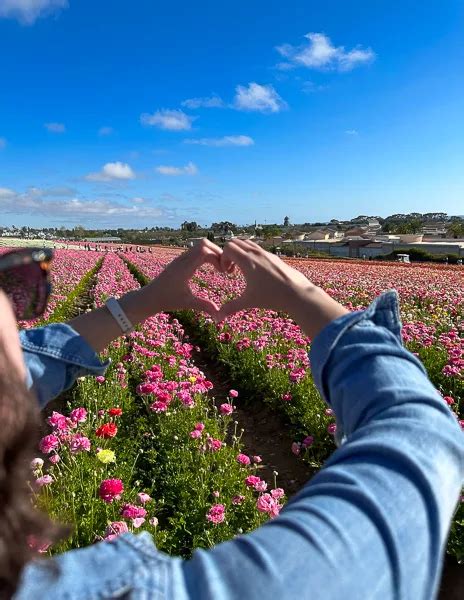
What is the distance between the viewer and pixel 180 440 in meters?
4.33

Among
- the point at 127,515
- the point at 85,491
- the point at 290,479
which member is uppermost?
the point at 127,515

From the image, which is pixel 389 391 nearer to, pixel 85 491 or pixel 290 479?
pixel 85 491

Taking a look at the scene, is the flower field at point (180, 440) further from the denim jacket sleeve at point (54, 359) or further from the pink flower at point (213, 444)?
the denim jacket sleeve at point (54, 359)

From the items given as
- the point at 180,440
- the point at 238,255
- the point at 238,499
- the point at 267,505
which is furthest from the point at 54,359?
the point at 180,440

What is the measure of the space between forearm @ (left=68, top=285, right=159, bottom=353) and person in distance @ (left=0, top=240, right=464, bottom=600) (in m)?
0.43

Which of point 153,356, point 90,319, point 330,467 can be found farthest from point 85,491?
point 153,356

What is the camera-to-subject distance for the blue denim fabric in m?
0.51

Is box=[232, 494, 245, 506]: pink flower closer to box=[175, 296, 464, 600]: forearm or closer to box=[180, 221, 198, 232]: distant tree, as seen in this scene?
box=[175, 296, 464, 600]: forearm

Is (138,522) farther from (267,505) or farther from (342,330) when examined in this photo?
(342,330)

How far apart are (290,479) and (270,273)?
12.9ft

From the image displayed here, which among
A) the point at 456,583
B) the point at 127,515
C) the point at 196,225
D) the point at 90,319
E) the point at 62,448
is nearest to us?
the point at 90,319

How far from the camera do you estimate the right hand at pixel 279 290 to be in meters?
0.95

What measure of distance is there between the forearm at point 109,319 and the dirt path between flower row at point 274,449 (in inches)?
115

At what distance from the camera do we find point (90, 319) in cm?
120
